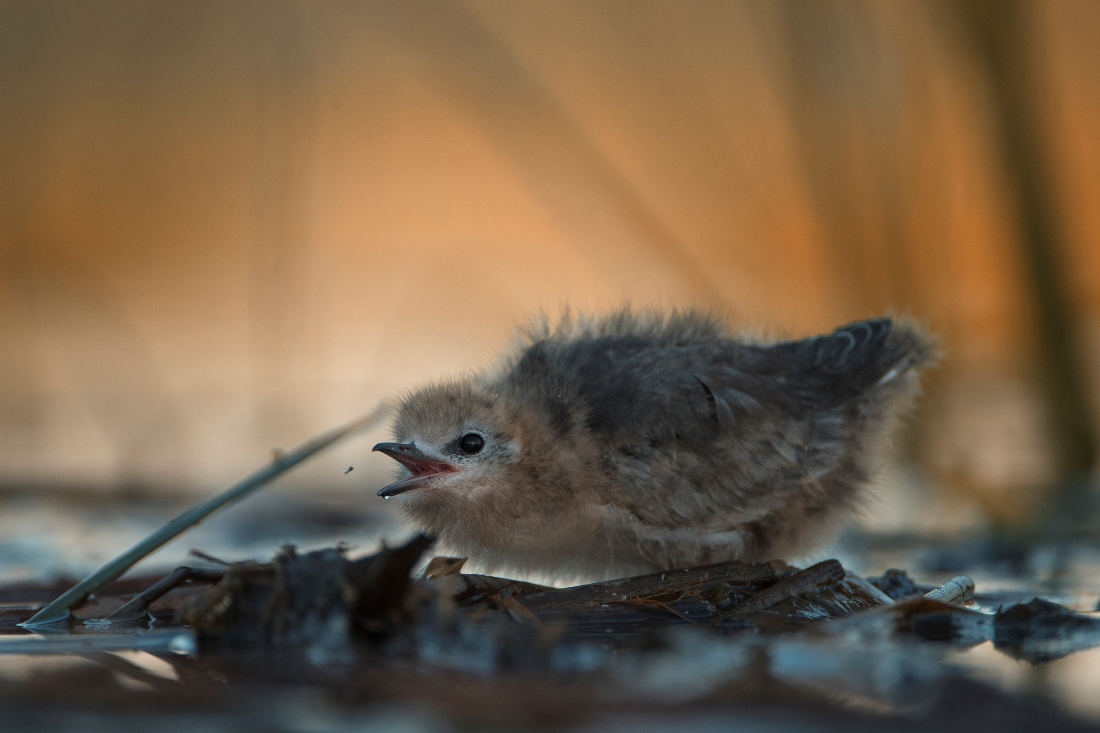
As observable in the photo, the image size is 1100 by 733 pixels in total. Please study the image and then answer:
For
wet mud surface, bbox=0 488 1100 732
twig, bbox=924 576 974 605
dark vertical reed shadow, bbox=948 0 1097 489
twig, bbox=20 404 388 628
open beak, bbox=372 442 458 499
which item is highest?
dark vertical reed shadow, bbox=948 0 1097 489

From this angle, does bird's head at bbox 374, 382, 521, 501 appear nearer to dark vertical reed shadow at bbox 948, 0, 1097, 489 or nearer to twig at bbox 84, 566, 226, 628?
twig at bbox 84, 566, 226, 628

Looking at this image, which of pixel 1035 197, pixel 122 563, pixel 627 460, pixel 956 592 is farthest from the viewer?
pixel 1035 197

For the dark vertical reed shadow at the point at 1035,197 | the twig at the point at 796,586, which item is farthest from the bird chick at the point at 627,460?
the dark vertical reed shadow at the point at 1035,197

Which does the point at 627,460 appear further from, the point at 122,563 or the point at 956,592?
the point at 122,563

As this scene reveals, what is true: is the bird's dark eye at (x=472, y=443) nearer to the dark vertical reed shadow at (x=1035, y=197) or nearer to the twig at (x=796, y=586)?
the twig at (x=796, y=586)

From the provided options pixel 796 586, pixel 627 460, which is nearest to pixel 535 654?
pixel 796 586

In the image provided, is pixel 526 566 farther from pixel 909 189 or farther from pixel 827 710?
pixel 909 189

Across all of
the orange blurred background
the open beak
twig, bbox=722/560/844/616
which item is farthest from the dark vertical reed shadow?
the open beak
